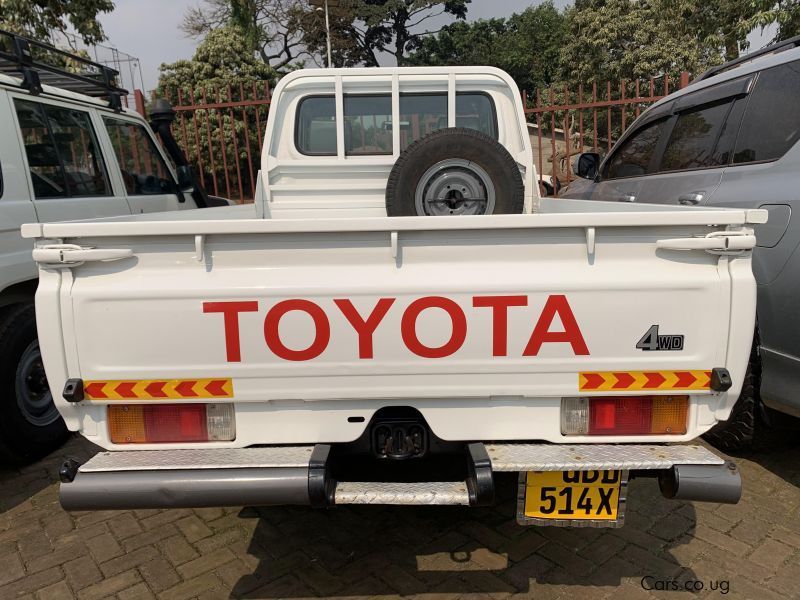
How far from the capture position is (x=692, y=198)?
356 cm

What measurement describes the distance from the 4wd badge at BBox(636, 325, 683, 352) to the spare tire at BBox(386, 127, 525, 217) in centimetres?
120

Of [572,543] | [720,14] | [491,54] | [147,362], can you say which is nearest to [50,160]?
[147,362]

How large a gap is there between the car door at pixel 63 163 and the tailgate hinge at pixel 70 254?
199cm

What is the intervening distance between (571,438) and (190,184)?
426cm

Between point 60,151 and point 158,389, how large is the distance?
2.71 metres

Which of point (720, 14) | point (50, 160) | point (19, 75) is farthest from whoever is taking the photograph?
point (720, 14)

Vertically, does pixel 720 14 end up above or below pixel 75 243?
above

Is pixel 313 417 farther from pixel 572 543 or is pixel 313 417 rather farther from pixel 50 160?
pixel 50 160

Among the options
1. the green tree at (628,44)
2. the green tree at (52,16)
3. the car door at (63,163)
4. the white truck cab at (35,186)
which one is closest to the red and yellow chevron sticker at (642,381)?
the white truck cab at (35,186)

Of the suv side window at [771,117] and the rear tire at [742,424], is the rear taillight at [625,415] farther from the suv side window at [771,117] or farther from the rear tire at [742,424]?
the suv side window at [771,117]

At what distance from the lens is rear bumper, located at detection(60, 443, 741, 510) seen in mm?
1898

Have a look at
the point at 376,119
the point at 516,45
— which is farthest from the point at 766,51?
the point at 516,45

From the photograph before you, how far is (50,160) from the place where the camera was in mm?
3773

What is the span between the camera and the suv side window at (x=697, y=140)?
366 cm
